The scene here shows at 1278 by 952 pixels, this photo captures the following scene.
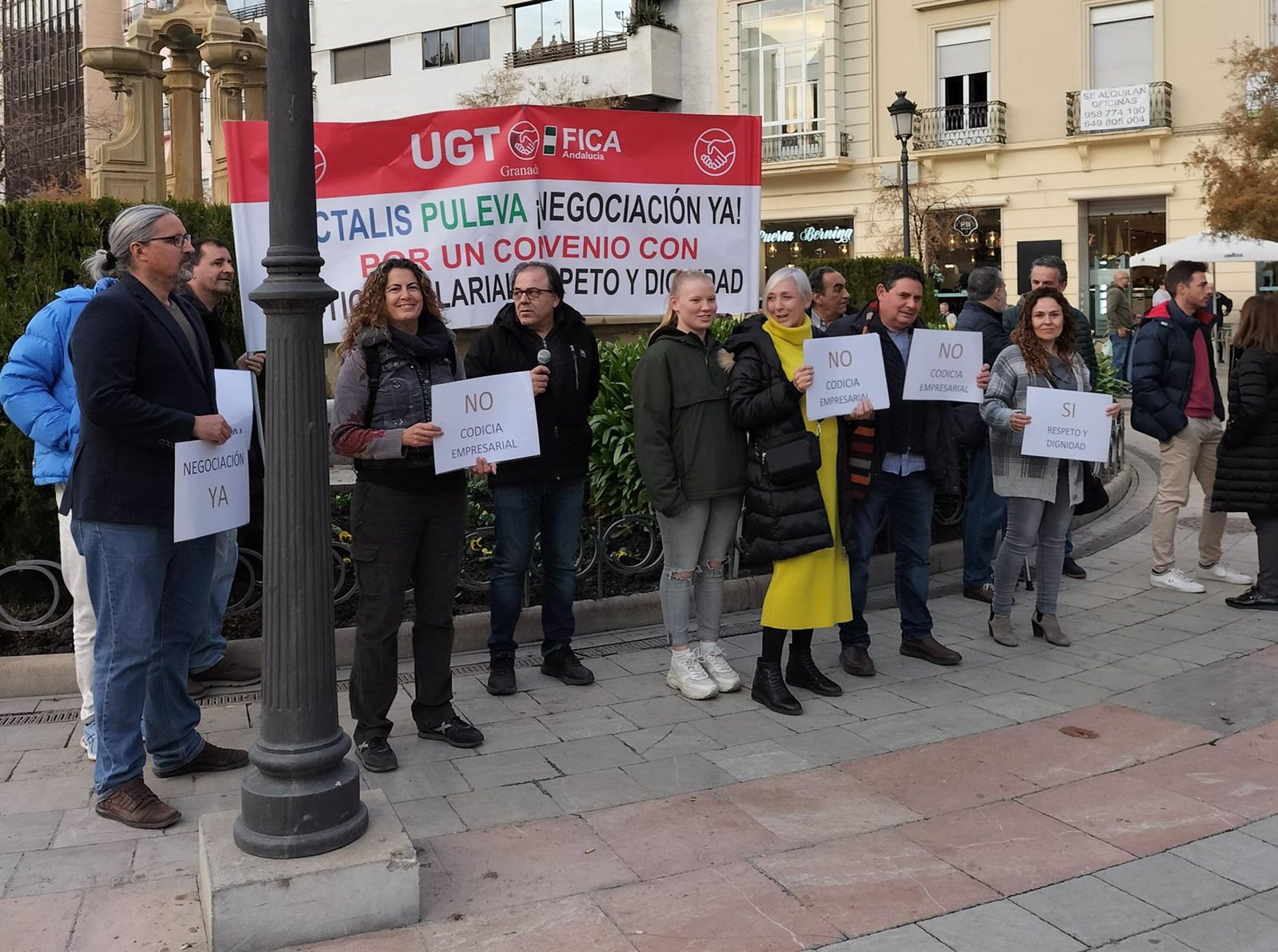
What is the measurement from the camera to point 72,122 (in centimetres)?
2434

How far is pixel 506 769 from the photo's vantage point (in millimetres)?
4961

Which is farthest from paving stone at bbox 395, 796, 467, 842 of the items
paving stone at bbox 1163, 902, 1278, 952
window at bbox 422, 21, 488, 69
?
window at bbox 422, 21, 488, 69

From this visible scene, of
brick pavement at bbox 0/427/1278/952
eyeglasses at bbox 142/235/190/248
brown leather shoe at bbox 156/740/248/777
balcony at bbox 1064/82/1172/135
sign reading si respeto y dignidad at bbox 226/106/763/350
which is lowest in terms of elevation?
brick pavement at bbox 0/427/1278/952

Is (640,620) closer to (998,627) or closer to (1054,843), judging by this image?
(998,627)

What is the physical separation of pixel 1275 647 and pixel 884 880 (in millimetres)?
3857

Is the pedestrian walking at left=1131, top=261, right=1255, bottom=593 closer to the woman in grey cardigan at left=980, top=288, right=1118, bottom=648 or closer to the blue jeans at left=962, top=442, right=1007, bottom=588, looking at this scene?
the blue jeans at left=962, top=442, right=1007, bottom=588

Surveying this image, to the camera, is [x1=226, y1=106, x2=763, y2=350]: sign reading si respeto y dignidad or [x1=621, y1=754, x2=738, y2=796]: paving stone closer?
[x1=621, y1=754, x2=738, y2=796]: paving stone

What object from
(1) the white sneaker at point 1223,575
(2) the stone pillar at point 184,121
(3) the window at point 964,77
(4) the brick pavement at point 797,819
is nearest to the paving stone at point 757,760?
(4) the brick pavement at point 797,819

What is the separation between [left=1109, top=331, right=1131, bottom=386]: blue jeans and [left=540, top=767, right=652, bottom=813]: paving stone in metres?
13.5

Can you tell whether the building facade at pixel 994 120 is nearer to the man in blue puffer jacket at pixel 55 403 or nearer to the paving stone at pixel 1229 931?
the paving stone at pixel 1229 931

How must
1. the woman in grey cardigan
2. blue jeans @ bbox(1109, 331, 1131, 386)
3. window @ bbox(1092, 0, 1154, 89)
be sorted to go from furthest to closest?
window @ bbox(1092, 0, 1154, 89), blue jeans @ bbox(1109, 331, 1131, 386), the woman in grey cardigan

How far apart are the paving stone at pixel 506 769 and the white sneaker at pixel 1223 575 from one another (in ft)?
17.5

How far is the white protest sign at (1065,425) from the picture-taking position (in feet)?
21.3

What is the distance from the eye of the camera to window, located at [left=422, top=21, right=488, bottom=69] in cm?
3666
